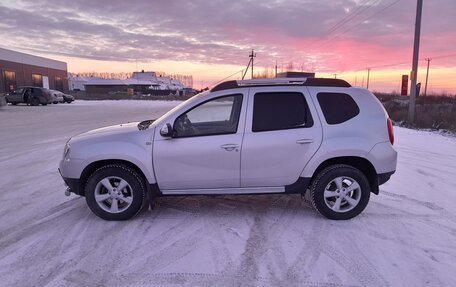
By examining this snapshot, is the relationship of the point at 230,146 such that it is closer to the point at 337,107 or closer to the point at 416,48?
the point at 337,107

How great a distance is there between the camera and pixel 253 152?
4.54 meters

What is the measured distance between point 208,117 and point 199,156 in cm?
103

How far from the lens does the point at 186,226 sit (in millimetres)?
4559

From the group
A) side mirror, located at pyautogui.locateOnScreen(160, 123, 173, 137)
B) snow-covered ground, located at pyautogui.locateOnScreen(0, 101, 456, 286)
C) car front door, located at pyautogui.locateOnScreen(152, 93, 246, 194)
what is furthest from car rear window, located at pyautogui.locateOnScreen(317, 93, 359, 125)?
side mirror, located at pyautogui.locateOnScreen(160, 123, 173, 137)

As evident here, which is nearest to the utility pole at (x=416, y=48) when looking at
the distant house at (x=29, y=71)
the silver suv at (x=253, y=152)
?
the silver suv at (x=253, y=152)

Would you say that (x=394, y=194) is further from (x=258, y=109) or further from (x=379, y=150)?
(x=258, y=109)

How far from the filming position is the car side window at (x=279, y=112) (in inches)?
181

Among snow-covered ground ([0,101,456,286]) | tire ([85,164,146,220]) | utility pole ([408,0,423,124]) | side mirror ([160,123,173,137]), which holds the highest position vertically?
utility pole ([408,0,423,124])

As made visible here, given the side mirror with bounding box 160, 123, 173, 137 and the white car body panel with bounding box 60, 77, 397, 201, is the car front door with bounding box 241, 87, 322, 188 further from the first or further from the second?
the side mirror with bounding box 160, 123, 173, 137

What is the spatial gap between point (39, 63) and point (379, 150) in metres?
67.6

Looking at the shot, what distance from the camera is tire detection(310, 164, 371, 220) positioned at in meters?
4.67

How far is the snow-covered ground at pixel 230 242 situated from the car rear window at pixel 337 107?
1.43 m

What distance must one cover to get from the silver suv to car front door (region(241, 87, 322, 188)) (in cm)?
1

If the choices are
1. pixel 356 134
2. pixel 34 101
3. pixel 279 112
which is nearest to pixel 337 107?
pixel 356 134
